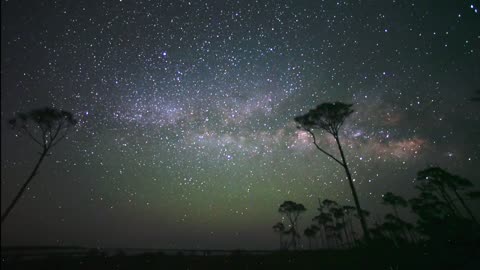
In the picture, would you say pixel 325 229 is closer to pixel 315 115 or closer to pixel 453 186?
pixel 453 186

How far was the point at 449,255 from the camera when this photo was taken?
49.4ft

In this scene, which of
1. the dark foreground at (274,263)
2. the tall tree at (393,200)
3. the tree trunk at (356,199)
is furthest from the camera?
the tall tree at (393,200)

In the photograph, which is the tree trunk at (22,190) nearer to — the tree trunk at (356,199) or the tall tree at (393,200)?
the tree trunk at (356,199)

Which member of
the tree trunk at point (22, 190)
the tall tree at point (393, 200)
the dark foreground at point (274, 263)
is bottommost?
the dark foreground at point (274, 263)

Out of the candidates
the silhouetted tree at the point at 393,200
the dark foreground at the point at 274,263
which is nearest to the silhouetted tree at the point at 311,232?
the silhouetted tree at the point at 393,200

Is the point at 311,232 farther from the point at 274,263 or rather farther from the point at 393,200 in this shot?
the point at 274,263

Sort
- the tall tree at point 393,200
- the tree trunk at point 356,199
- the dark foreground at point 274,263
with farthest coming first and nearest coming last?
1. the tall tree at point 393,200
2. the tree trunk at point 356,199
3. the dark foreground at point 274,263

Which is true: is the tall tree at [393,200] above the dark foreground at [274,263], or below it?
above

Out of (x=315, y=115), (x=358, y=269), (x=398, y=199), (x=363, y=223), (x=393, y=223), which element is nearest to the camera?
(x=358, y=269)

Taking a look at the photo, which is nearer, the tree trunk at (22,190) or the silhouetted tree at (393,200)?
the tree trunk at (22,190)

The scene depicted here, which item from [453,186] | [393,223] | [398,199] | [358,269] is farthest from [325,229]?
[358,269]

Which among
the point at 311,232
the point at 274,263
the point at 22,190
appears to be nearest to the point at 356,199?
the point at 274,263

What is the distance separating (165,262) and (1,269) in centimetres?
920

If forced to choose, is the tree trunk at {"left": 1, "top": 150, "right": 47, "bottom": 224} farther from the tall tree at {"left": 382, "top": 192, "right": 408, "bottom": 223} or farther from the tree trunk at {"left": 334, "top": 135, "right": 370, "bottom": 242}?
the tall tree at {"left": 382, "top": 192, "right": 408, "bottom": 223}
